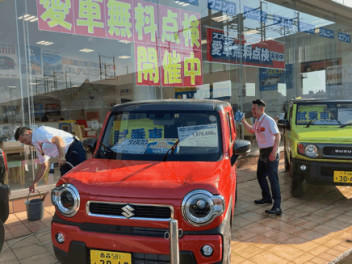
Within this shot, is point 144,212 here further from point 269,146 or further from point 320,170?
point 320,170

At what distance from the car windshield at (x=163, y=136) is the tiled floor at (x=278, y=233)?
53.3 inches

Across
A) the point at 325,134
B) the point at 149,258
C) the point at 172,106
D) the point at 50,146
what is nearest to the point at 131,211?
the point at 149,258

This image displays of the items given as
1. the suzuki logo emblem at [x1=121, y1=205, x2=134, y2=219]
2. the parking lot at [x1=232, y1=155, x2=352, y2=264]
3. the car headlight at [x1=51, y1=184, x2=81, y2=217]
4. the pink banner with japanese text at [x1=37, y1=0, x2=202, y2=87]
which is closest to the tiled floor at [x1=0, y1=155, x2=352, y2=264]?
the parking lot at [x1=232, y1=155, x2=352, y2=264]

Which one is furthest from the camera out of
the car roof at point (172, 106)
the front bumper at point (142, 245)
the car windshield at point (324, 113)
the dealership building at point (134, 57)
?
the dealership building at point (134, 57)

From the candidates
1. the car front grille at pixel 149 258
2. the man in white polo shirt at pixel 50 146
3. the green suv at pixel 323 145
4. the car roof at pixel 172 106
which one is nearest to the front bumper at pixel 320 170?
the green suv at pixel 323 145

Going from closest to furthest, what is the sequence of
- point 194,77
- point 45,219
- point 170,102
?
point 170,102 < point 45,219 < point 194,77

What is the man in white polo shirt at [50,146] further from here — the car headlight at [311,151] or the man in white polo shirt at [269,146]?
the car headlight at [311,151]

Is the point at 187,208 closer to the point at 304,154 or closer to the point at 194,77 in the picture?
Answer: the point at 304,154

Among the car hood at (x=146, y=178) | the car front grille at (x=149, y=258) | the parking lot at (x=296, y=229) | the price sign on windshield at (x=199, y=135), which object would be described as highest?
the price sign on windshield at (x=199, y=135)

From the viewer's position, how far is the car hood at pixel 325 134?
4.65 m

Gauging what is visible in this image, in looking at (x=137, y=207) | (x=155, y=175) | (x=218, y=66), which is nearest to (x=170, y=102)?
(x=155, y=175)

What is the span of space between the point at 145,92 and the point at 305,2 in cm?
776

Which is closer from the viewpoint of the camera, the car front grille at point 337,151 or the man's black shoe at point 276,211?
the man's black shoe at point 276,211

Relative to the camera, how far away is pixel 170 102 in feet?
10.9
